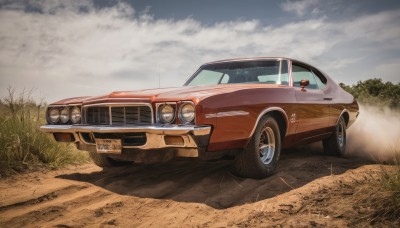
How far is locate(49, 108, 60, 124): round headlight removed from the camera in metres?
4.00

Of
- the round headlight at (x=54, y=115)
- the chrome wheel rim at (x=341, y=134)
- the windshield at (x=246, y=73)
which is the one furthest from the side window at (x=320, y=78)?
the round headlight at (x=54, y=115)

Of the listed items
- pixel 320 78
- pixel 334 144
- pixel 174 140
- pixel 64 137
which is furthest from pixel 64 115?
pixel 334 144

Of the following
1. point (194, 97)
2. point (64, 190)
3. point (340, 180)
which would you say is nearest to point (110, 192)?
point (64, 190)

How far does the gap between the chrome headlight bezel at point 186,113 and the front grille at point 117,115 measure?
1.20 feet

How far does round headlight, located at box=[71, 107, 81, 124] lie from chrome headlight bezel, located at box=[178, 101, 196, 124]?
1.44 metres

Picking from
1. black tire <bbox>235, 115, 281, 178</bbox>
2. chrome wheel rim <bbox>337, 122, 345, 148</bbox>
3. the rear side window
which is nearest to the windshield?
black tire <bbox>235, 115, 281, 178</bbox>

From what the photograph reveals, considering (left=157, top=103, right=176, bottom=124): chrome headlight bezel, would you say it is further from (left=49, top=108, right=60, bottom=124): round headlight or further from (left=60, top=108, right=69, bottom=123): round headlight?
(left=49, top=108, right=60, bottom=124): round headlight

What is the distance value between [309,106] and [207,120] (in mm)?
2179

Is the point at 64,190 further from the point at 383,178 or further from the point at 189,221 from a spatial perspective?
the point at 383,178

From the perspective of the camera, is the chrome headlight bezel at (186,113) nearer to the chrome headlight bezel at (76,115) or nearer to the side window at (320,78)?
the chrome headlight bezel at (76,115)

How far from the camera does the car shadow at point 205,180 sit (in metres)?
3.16

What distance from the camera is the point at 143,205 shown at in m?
3.01

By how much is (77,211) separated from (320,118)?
3573 mm

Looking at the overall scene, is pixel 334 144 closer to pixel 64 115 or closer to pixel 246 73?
pixel 246 73
